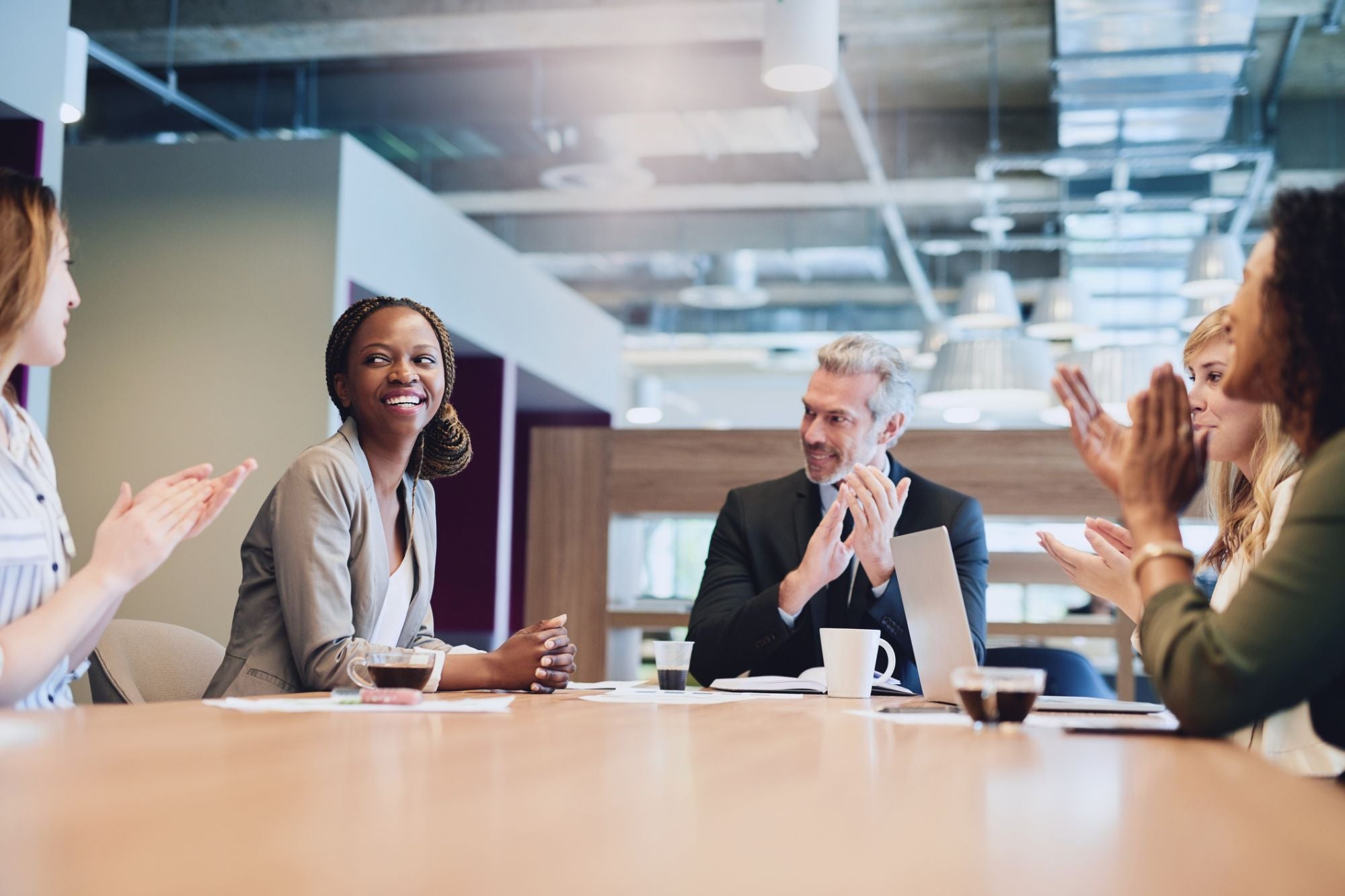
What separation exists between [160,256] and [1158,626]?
448cm

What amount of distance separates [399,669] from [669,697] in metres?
0.49

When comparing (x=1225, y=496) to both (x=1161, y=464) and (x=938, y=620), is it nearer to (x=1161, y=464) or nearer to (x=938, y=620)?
(x=938, y=620)

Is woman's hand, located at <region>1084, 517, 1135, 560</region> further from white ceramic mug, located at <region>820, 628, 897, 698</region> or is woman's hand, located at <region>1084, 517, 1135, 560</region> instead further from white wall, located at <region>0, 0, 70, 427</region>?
white wall, located at <region>0, 0, 70, 427</region>

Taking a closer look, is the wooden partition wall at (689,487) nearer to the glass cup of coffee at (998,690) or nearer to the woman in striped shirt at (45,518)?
the glass cup of coffee at (998,690)

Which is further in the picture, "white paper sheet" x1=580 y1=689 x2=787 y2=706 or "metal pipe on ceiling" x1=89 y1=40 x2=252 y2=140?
"metal pipe on ceiling" x1=89 y1=40 x2=252 y2=140

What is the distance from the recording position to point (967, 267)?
1088 cm

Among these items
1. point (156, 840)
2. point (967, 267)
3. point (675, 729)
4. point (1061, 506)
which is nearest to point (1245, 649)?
point (675, 729)

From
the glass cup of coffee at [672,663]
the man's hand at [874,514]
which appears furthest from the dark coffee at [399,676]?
the man's hand at [874,514]

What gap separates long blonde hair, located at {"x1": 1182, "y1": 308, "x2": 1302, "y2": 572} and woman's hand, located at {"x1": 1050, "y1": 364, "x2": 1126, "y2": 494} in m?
0.45

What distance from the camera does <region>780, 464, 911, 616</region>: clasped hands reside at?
8.19 ft

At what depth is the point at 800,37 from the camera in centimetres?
397

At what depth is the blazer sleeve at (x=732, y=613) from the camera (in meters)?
2.70

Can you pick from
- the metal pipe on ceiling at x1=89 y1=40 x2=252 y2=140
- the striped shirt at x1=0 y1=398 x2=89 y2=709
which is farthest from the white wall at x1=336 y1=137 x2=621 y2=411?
the striped shirt at x1=0 y1=398 x2=89 y2=709

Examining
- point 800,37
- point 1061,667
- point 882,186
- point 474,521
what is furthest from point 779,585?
point 882,186
